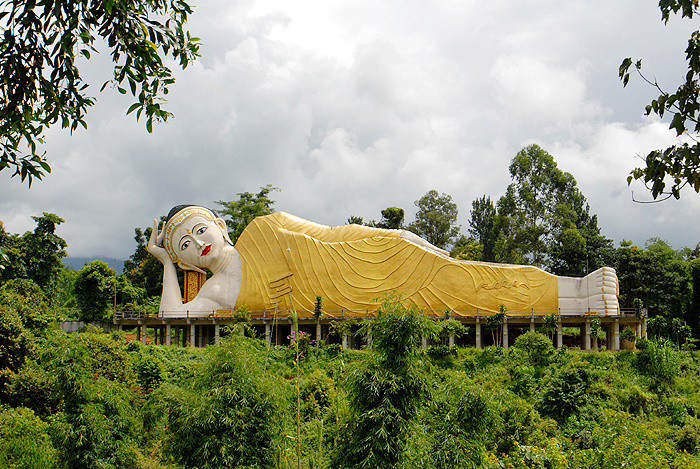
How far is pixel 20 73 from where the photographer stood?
16.5ft

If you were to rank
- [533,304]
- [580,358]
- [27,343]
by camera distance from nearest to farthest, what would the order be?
[27,343]
[580,358]
[533,304]

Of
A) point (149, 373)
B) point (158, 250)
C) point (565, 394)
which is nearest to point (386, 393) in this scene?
point (565, 394)

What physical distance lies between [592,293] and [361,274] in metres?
8.96

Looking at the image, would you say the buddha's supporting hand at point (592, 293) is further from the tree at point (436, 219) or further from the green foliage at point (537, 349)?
the tree at point (436, 219)

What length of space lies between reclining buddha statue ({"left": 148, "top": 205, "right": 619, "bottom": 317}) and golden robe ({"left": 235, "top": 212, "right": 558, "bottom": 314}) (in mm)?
39

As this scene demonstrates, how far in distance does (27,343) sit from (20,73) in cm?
1289

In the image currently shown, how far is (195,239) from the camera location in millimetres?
26734

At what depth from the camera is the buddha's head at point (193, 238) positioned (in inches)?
1055

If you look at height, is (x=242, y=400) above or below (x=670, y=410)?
above

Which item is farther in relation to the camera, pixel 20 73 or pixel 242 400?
pixel 242 400

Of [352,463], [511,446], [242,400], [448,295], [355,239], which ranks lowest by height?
[511,446]

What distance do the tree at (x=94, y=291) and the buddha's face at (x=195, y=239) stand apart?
323 inches

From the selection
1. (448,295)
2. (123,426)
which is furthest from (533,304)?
(123,426)

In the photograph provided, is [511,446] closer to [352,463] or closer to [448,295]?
[352,463]
